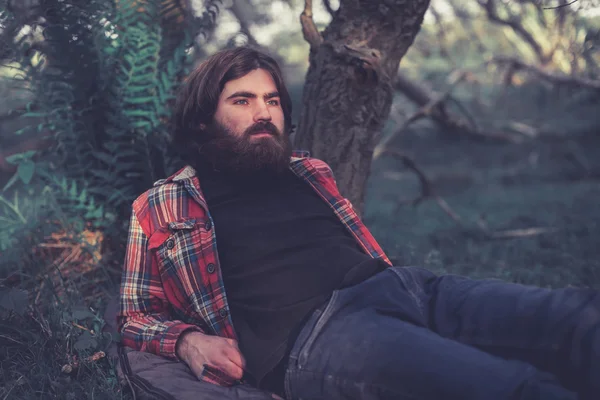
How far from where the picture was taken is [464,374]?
1.71m

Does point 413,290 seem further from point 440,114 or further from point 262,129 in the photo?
point 440,114

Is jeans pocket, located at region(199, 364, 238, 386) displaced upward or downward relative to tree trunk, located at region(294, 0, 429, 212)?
downward

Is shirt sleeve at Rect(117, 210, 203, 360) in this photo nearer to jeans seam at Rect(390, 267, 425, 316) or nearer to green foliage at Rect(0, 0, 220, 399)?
green foliage at Rect(0, 0, 220, 399)

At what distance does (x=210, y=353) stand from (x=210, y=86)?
133 cm

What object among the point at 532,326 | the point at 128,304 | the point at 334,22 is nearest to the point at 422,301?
the point at 532,326

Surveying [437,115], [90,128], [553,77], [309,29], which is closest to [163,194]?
[90,128]

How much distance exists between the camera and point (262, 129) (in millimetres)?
2684

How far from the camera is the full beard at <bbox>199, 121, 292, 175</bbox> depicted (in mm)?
2596

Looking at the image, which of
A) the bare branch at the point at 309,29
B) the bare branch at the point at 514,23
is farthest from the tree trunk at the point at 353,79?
the bare branch at the point at 514,23

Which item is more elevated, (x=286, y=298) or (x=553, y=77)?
(x=553, y=77)

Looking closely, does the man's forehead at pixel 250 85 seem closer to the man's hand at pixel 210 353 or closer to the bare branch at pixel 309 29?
the bare branch at pixel 309 29

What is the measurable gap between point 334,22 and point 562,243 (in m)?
3.08

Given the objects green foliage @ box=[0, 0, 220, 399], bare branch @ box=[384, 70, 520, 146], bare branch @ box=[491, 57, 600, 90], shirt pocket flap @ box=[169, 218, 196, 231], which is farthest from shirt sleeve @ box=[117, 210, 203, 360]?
bare branch @ box=[491, 57, 600, 90]

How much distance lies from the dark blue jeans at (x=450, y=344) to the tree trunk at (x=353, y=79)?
139cm
